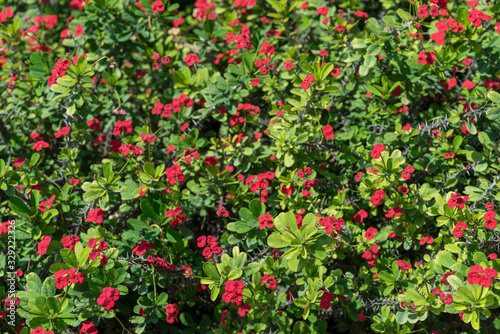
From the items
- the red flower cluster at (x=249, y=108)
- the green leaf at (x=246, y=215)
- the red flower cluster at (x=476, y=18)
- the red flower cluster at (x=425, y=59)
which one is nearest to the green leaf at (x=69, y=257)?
the green leaf at (x=246, y=215)

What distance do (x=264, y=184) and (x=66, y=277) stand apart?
3.37 ft

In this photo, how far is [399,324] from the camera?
2.06 m

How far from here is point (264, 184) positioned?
2303 mm

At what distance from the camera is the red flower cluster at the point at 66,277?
1.88 m

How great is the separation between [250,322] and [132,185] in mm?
907

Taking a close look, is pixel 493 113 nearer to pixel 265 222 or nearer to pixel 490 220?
pixel 490 220

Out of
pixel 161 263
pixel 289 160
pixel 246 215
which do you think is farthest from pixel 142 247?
pixel 289 160

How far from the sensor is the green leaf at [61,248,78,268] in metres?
1.91

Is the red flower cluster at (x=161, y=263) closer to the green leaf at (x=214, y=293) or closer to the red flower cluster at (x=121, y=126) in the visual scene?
the green leaf at (x=214, y=293)

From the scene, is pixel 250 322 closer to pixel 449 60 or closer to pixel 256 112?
pixel 256 112

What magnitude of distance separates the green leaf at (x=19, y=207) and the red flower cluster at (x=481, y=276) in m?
2.02

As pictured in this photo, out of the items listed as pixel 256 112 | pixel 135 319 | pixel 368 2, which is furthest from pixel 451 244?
pixel 368 2

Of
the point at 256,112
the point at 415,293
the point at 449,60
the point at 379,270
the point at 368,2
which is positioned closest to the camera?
the point at 415,293

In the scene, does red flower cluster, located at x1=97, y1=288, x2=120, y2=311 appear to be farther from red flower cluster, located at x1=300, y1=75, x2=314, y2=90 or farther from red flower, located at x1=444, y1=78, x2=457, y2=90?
red flower, located at x1=444, y1=78, x2=457, y2=90
